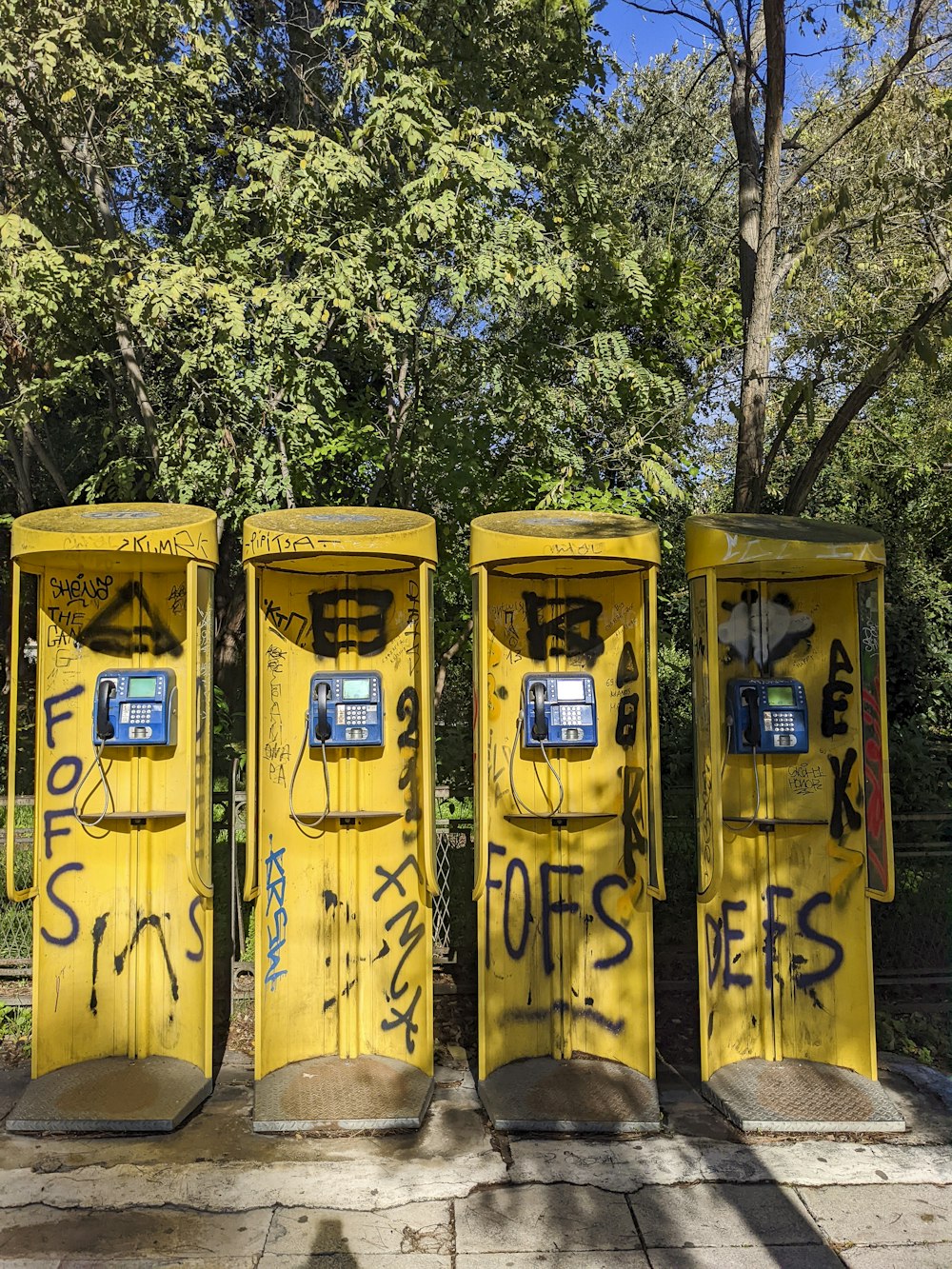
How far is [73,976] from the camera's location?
16.5 feet

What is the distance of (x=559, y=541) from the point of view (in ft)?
15.4

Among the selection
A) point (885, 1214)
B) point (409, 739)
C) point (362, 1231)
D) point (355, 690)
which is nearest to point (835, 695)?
point (409, 739)

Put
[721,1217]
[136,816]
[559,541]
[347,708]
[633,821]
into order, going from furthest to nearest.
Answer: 1. [633,821]
2. [347,708]
3. [136,816]
4. [559,541]
5. [721,1217]

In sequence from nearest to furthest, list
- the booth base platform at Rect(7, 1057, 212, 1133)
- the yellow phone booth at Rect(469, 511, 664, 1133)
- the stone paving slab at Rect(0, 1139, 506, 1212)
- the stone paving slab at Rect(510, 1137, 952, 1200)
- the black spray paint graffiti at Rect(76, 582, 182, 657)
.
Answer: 1. the stone paving slab at Rect(0, 1139, 506, 1212)
2. the stone paving slab at Rect(510, 1137, 952, 1200)
3. the booth base platform at Rect(7, 1057, 212, 1133)
4. the yellow phone booth at Rect(469, 511, 664, 1133)
5. the black spray paint graffiti at Rect(76, 582, 182, 657)

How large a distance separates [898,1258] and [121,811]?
389cm

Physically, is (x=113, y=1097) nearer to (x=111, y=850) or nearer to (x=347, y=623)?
(x=111, y=850)

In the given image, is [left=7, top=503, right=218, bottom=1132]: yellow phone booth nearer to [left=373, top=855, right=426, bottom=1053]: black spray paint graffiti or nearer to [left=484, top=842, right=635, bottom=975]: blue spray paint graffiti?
[left=373, top=855, right=426, bottom=1053]: black spray paint graffiti

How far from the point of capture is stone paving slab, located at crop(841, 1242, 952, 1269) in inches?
140

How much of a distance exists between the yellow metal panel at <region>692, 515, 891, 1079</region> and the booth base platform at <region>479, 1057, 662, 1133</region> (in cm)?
44

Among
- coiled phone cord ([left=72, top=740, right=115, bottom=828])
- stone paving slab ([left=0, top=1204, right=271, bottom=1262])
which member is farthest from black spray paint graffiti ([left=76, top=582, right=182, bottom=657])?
stone paving slab ([left=0, top=1204, right=271, bottom=1262])

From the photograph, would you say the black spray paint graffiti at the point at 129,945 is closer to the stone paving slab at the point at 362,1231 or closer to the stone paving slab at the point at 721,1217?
the stone paving slab at the point at 362,1231

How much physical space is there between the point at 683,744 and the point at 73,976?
5047 millimetres

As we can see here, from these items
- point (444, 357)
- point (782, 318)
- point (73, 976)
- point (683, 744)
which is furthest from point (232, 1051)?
point (782, 318)

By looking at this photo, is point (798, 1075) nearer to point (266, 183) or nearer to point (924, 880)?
point (924, 880)
